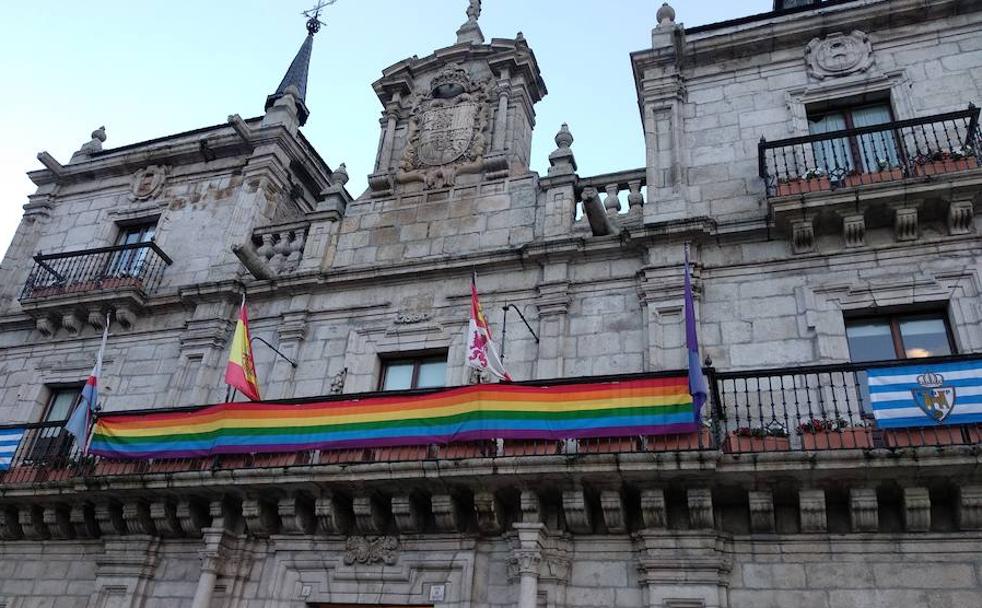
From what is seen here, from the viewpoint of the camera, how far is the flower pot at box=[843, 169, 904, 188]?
Answer: 10.5 m

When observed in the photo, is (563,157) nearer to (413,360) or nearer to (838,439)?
(413,360)

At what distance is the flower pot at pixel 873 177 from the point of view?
10.5 metres

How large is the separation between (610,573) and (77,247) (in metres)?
12.7

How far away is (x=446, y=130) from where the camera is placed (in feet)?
47.0

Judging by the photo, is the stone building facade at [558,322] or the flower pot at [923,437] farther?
the stone building facade at [558,322]

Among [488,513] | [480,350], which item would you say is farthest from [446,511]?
[480,350]

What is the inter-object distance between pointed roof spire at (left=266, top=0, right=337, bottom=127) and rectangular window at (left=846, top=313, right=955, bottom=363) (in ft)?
40.3


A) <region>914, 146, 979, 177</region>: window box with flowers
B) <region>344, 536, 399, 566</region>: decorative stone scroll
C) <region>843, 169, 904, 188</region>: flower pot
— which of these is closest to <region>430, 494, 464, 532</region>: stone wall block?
<region>344, 536, 399, 566</region>: decorative stone scroll

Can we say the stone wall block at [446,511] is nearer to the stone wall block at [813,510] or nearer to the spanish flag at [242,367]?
the spanish flag at [242,367]

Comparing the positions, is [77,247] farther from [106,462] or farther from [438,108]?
[438,108]

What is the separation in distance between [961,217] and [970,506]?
3883mm

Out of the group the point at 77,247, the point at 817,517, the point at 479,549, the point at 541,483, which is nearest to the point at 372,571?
the point at 479,549

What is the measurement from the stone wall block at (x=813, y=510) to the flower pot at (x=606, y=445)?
181 cm

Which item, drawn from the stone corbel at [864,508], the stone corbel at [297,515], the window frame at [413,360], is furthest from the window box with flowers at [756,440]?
the stone corbel at [297,515]
